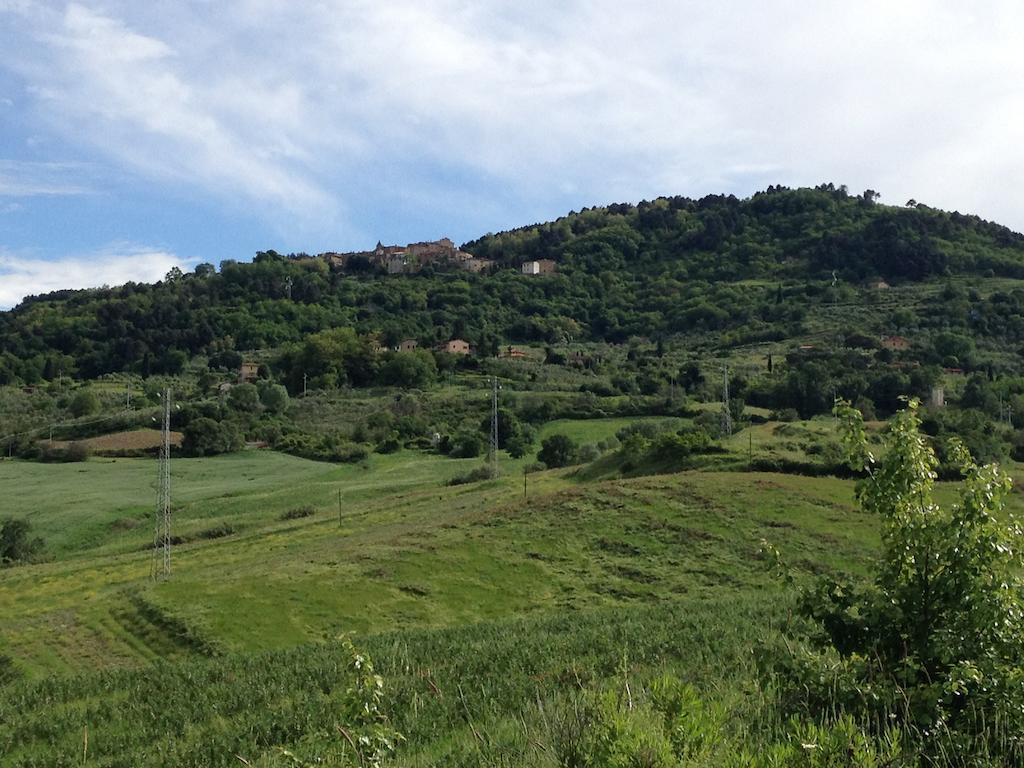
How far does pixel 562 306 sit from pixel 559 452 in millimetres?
115143

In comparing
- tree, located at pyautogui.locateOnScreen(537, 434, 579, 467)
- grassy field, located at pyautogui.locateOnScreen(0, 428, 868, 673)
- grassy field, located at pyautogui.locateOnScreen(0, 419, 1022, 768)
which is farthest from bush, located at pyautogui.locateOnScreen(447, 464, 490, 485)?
tree, located at pyautogui.locateOnScreen(537, 434, 579, 467)

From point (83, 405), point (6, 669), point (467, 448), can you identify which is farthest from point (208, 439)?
point (6, 669)

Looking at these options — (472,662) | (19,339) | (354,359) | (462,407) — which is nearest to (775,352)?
(462,407)

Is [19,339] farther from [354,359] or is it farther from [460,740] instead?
[460,740]

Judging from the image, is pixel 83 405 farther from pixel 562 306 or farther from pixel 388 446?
pixel 562 306

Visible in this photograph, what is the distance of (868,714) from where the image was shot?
6844 millimetres

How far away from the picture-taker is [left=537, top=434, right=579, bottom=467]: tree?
250ft

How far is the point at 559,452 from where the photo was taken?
7638 cm

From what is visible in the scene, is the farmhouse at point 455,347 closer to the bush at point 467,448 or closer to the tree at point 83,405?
the tree at point 83,405

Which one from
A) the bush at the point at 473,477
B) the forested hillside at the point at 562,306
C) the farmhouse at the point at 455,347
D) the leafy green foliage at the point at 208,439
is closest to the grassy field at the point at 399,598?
the bush at the point at 473,477

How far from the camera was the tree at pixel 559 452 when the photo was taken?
76188 mm

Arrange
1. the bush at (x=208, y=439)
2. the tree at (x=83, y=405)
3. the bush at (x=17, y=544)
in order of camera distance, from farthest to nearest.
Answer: the tree at (x=83, y=405)
the bush at (x=208, y=439)
the bush at (x=17, y=544)

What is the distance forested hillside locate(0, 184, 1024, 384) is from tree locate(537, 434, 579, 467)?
215ft

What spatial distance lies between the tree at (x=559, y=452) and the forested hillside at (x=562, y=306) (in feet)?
215
